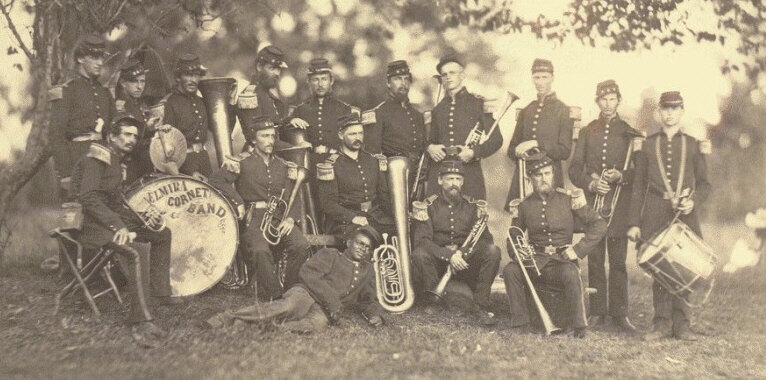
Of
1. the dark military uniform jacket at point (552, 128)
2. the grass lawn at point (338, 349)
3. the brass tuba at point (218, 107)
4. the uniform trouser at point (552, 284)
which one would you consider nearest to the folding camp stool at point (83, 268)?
the grass lawn at point (338, 349)

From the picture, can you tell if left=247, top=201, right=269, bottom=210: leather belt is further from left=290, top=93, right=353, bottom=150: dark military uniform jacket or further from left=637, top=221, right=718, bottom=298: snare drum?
left=637, top=221, right=718, bottom=298: snare drum

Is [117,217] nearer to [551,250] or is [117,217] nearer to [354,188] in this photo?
[354,188]

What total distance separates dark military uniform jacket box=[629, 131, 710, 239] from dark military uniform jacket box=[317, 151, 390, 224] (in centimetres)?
262

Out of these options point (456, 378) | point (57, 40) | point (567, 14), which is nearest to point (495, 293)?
point (456, 378)

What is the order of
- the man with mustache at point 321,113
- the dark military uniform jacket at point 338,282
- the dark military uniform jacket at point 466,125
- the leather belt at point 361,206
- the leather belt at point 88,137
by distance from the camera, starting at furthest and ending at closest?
the man with mustache at point 321,113, the dark military uniform jacket at point 466,125, the leather belt at point 361,206, the leather belt at point 88,137, the dark military uniform jacket at point 338,282

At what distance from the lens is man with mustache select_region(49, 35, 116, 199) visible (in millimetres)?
7965

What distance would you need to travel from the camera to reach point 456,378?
21.2 feet

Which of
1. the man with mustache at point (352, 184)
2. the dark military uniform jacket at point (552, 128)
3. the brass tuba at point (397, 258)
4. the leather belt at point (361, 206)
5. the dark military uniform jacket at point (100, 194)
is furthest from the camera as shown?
the leather belt at point (361, 206)

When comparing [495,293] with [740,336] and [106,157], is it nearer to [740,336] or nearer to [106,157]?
[740,336]

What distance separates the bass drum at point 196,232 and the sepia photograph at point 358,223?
2 cm

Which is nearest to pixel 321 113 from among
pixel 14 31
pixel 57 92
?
pixel 57 92

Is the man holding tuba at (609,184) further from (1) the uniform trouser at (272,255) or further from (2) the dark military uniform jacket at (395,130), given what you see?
(1) the uniform trouser at (272,255)

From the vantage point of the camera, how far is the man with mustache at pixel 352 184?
8.65m

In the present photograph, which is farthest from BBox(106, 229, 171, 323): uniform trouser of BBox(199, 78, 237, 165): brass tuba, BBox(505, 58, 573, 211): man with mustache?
BBox(505, 58, 573, 211): man with mustache
